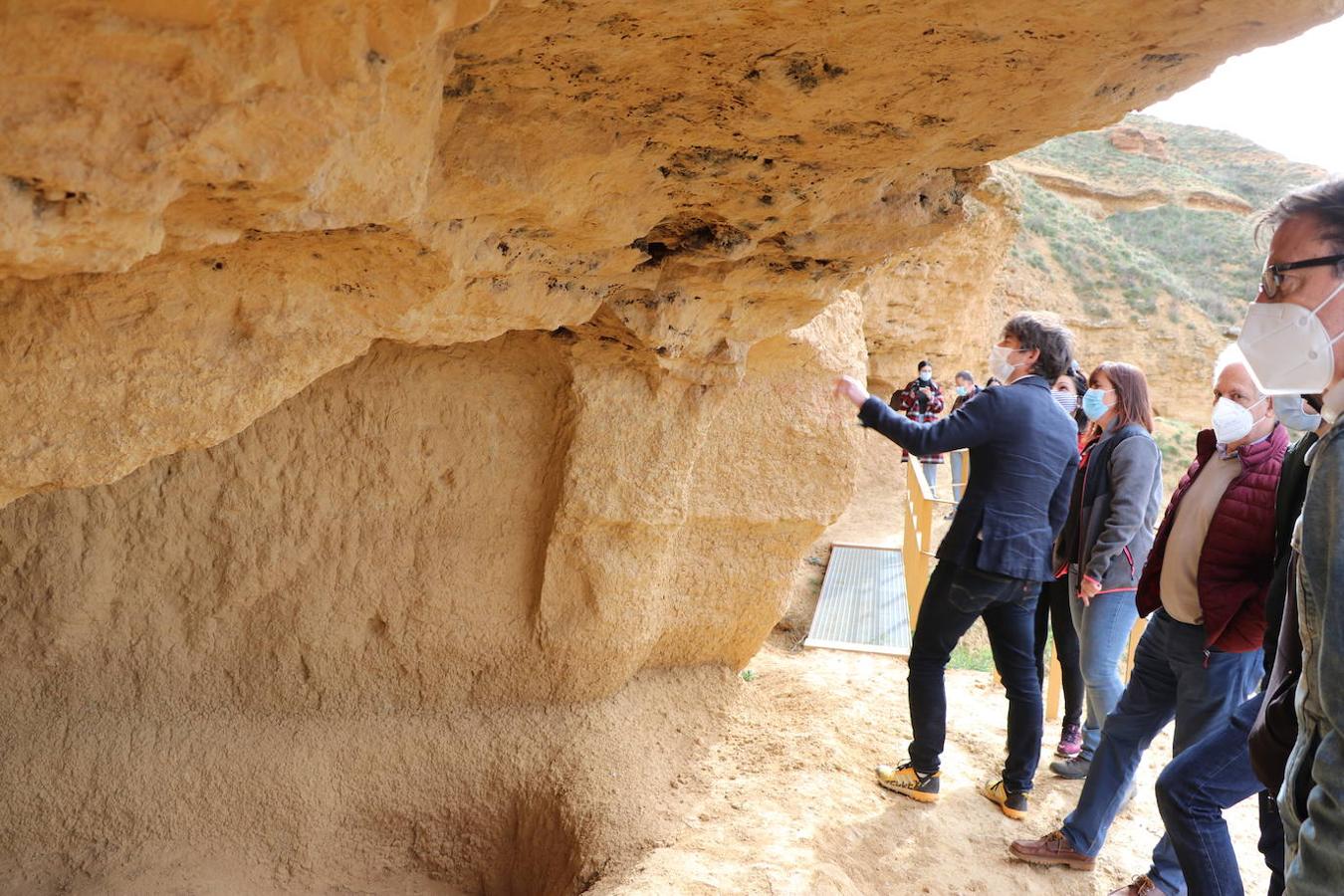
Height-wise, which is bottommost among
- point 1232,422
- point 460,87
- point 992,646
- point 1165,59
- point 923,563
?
point 923,563

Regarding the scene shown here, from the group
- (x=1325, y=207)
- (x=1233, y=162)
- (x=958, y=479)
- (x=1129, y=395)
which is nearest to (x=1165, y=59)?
(x=1325, y=207)

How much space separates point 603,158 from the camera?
79.7 inches

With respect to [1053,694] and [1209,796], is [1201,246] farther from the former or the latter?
[1209,796]

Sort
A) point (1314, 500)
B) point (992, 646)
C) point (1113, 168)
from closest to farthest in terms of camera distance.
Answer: point (1314, 500)
point (992, 646)
point (1113, 168)

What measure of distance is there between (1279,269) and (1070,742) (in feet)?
9.19

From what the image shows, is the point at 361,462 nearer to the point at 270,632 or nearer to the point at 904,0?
the point at 270,632

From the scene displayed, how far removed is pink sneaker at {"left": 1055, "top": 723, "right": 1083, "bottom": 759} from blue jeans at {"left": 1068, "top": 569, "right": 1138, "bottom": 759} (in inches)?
11.4

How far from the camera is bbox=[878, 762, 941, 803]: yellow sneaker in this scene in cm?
347

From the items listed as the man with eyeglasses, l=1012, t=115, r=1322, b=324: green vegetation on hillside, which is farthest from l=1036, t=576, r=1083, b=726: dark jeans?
l=1012, t=115, r=1322, b=324: green vegetation on hillside

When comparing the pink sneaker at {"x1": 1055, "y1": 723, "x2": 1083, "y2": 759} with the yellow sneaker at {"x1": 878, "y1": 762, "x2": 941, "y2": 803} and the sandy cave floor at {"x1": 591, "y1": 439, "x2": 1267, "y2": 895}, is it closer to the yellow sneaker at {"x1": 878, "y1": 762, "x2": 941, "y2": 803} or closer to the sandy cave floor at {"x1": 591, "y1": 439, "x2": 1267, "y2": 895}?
the sandy cave floor at {"x1": 591, "y1": 439, "x2": 1267, "y2": 895}

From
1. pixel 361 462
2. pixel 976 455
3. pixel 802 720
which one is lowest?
pixel 802 720

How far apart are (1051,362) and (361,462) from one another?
2.26 m

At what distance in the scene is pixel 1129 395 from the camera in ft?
11.3

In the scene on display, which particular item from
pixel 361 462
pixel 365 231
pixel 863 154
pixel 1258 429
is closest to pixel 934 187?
pixel 863 154
